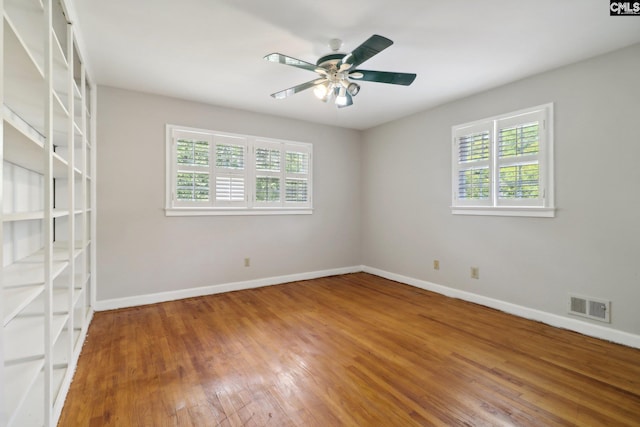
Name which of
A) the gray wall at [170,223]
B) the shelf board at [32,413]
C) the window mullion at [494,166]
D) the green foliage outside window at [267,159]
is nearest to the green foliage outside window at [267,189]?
the green foliage outside window at [267,159]

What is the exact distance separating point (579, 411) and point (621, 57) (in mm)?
2816

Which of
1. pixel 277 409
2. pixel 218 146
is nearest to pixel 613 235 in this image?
pixel 277 409

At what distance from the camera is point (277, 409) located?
5.71ft

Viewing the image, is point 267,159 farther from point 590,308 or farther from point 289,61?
point 590,308

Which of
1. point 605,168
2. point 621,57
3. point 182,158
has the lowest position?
point 605,168

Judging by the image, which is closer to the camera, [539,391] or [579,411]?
[579,411]

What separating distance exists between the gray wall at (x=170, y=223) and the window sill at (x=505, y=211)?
2.11m

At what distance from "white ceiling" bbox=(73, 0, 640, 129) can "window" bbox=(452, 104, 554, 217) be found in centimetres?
49

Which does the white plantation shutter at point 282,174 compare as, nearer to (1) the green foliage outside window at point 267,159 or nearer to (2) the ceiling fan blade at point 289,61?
(1) the green foliage outside window at point 267,159

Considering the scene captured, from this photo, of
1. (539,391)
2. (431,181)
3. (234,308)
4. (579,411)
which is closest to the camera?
(579,411)

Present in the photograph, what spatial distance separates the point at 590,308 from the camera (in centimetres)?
272

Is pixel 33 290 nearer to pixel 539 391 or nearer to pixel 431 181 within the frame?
pixel 539 391

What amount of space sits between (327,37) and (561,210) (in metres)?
2.72

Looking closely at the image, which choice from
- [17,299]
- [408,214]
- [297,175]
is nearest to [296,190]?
[297,175]
